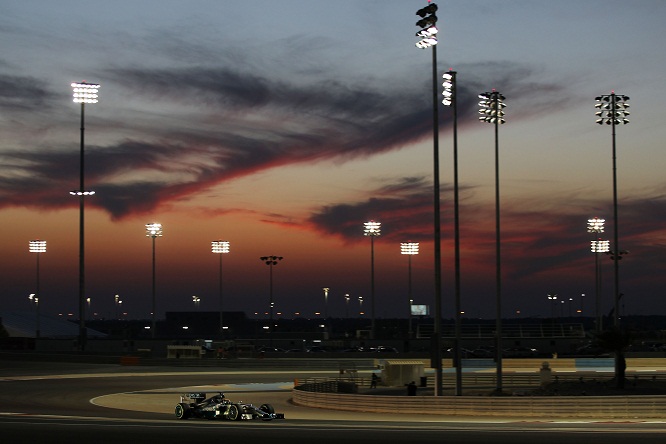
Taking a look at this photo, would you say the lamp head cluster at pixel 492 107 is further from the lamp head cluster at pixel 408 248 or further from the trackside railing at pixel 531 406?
the lamp head cluster at pixel 408 248

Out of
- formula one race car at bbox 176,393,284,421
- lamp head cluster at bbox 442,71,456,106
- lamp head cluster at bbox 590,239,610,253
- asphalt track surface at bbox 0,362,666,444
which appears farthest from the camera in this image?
lamp head cluster at bbox 590,239,610,253

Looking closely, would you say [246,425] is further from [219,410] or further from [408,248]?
[408,248]

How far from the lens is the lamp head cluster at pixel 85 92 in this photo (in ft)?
219

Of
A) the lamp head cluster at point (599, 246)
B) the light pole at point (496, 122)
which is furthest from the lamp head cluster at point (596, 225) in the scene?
the light pole at point (496, 122)

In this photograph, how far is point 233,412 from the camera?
106 ft

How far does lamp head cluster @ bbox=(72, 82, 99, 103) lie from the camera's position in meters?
66.8

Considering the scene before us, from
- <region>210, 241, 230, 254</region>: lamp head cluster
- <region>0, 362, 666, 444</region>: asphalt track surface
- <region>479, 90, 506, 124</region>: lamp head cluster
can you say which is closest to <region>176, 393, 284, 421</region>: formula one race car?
<region>0, 362, 666, 444</region>: asphalt track surface

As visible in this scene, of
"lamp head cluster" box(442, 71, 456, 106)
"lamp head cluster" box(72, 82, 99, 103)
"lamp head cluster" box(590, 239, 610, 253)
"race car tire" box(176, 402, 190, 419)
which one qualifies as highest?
"lamp head cluster" box(72, 82, 99, 103)

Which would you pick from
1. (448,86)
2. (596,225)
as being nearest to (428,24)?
(448,86)

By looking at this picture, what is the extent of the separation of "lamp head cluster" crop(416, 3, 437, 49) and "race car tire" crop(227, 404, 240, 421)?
15.5 m

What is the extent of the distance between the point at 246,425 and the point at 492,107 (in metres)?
26.3

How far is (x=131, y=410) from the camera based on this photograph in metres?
40.1

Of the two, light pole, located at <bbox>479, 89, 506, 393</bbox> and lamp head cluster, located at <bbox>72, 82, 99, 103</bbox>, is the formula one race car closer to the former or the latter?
light pole, located at <bbox>479, 89, 506, 393</bbox>

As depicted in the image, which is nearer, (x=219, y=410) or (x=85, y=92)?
(x=219, y=410)
